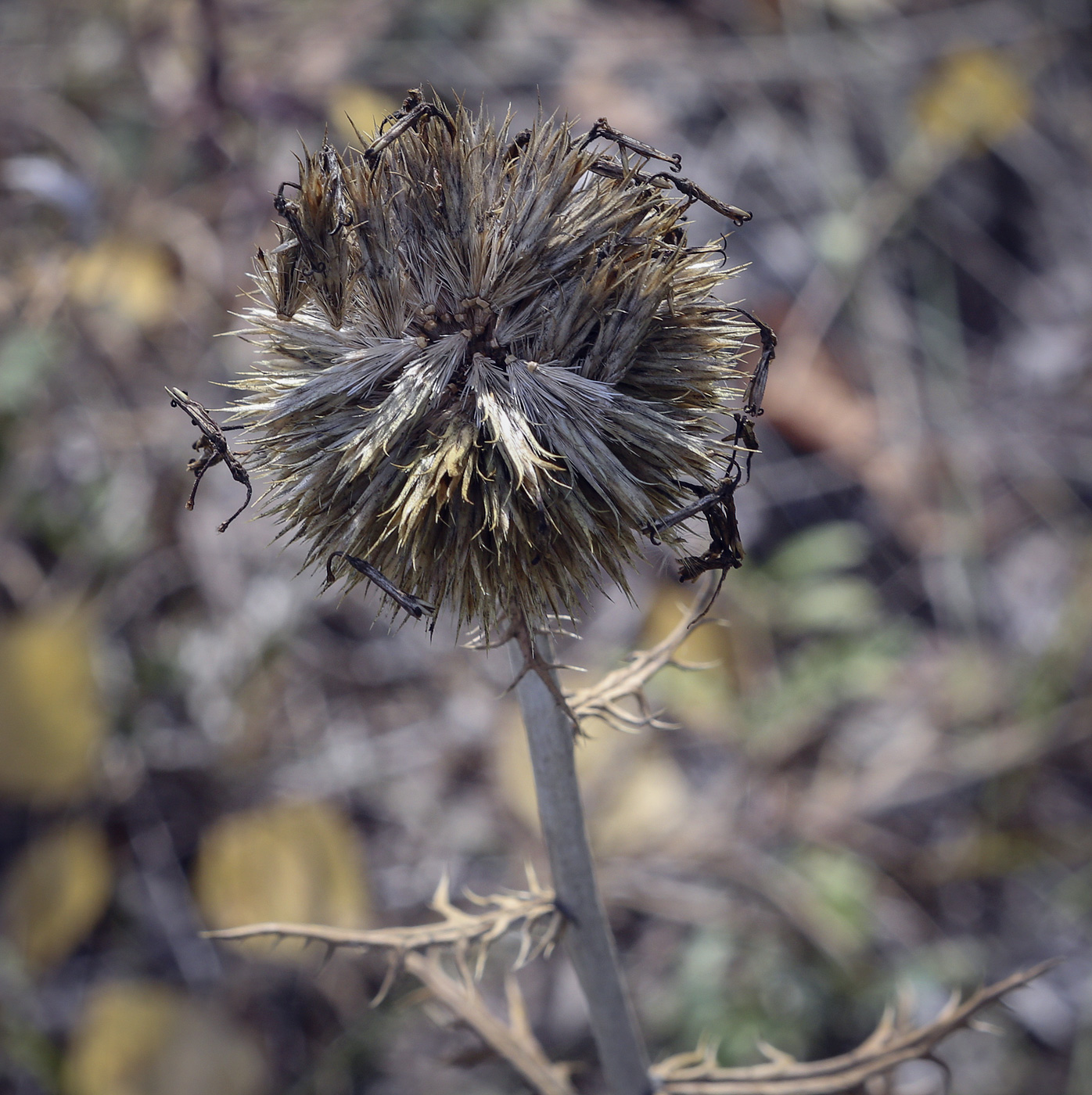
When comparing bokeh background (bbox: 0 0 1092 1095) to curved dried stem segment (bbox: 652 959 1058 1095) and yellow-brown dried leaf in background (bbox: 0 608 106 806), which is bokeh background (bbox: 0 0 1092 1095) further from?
curved dried stem segment (bbox: 652 959 1058 1095)

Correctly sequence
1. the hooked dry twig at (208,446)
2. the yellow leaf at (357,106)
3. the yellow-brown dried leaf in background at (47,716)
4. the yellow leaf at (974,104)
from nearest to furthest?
the hooked dry twig at (208,446) → the yellow-brown dried leaf in background at (47,716) → the yellow leaf at (357,106) → the yellow leaf at (974,104)

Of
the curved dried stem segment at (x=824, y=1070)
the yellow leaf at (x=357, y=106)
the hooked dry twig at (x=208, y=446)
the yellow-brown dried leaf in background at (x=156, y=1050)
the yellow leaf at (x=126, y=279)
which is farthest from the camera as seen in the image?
the yellow leaf at (x=357, y=106)

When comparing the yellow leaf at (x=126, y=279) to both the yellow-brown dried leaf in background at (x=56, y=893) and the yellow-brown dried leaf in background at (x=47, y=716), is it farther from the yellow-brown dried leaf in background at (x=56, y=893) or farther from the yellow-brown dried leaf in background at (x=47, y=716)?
the yellow-brown dried leaf in background at (x=56, y=893)

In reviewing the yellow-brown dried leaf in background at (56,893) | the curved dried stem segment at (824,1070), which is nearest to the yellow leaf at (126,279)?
the yellow-brown dried leaf in background at (56,893)

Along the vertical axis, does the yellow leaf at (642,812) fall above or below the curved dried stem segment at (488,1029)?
below

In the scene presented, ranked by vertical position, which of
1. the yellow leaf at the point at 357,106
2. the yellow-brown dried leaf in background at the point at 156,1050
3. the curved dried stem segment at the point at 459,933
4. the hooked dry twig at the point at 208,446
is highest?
the yellow leaf at the point at 357,106

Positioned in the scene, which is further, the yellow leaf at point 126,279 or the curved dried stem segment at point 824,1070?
the yellow leaf at point 126,279

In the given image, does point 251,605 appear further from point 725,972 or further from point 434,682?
point 725,972

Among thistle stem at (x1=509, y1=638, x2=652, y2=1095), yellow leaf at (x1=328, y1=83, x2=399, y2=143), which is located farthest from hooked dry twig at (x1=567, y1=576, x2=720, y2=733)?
yellow leaf at (x1=328, y1=83, x2=399, y2=143)
